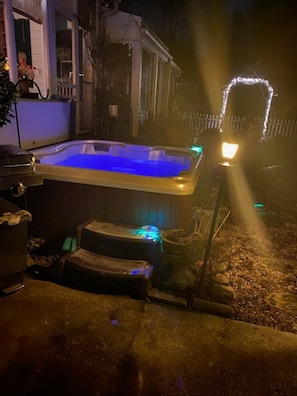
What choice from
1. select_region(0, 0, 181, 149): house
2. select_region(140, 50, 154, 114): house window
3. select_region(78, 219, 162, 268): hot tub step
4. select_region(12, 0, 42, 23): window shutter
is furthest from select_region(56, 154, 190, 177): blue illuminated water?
select_region(140, 50, 154, 114): house window

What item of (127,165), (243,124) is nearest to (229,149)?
(127,165)

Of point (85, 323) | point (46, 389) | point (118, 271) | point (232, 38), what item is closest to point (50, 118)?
point (118, 271)

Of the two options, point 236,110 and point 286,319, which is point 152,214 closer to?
point 286,319

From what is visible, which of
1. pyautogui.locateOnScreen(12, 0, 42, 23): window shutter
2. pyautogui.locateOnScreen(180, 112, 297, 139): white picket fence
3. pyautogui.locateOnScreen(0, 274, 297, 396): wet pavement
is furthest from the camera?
pyautogui.locateOnScreen(180, 112, 297, 139): white picket fence

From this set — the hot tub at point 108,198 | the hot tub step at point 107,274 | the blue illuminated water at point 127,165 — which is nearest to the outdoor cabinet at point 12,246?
the hot tub step at point 107,274

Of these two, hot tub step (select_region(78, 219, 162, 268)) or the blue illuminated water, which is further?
the blue illuminated water

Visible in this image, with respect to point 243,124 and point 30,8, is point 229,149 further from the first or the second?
point 243,124

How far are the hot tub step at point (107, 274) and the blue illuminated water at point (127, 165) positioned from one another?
292 centimetres

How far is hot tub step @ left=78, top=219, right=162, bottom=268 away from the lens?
2.82m

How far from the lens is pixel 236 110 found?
16531mm

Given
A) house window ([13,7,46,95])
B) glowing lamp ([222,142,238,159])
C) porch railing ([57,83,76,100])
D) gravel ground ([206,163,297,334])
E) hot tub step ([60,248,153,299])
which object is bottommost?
gravel ground ([206,163,297,334])

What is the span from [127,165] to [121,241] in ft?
11.1

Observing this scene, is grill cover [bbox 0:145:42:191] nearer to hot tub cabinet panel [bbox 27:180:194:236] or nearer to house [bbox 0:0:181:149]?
hot tub cabinet panel [bbox 27:180:194:236]

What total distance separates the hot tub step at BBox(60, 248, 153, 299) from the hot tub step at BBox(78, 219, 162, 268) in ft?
0.50
